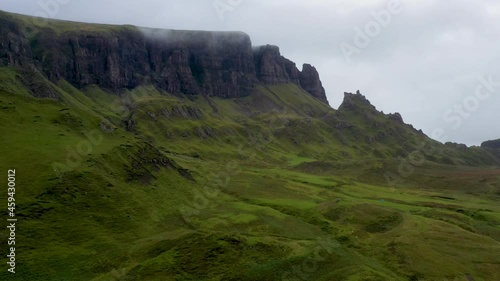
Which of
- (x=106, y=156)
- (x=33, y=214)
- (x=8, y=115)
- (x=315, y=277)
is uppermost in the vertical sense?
(x=8, y=115)

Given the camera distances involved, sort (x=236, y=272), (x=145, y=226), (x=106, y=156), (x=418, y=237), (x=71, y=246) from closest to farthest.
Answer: (x=236, y=272), (x=71, y=246), (x=145, y=226), (x=418, y=237), (x=106, y=156)

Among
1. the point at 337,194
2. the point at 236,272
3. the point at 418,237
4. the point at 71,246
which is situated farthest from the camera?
the point at 337,194

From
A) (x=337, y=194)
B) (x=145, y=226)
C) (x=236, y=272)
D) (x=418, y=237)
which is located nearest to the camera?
(x=236, y=272)

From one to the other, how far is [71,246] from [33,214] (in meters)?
12.1

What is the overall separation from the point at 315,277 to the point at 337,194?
321ft

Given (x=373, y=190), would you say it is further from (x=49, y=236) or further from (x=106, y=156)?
(x=49, y=236)

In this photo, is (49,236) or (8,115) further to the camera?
(8,115)

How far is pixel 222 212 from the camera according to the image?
124 metres

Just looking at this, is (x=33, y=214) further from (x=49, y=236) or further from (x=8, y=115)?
(x=8, y=115)

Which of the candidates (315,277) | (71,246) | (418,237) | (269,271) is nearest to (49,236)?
(71,246)

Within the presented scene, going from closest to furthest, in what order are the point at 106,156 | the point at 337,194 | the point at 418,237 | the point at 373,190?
the point at 418,237 < the point at 106,156 < the point at 337,194 < the point at 373,190

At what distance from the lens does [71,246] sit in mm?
84438

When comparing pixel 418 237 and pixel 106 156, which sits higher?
pixel 106 156

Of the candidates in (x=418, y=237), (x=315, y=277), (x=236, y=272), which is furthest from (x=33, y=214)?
(x=418, y=237)
